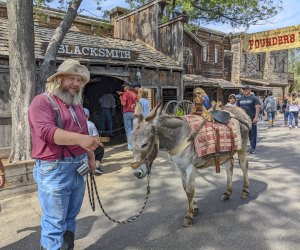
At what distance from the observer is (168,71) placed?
42.3ft

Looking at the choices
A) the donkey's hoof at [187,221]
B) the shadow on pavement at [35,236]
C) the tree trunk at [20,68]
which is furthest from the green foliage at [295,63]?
the shadow on pavement at [35,236]

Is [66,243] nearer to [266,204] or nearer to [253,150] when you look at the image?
[266,204]

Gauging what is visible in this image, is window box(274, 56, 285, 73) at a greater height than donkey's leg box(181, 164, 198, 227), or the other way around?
window box(274, 56, 285, 73)

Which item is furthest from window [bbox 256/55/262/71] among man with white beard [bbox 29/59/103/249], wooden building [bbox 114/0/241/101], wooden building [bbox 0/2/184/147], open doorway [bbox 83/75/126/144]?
man with white beard [bbox 29/59/103/249]

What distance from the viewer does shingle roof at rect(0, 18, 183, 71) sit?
10.1 m

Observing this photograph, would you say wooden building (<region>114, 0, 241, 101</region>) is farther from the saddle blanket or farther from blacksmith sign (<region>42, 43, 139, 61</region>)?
the saddle blanket

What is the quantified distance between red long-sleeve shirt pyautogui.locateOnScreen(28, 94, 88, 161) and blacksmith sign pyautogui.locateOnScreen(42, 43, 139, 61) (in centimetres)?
762

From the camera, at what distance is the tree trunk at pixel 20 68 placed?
5996 millimetres

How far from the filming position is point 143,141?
10.5 ft

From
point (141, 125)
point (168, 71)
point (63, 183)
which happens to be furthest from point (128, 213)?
point (168, 71)

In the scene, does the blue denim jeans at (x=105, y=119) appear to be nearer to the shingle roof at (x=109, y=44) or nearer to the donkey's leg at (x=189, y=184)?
the shingle roof at (x=109, y=44)

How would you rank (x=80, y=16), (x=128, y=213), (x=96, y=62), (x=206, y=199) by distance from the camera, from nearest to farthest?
(x=128, y=213) < (x=206, y=199) < (x=96, y=62) < (x=80, y=16)

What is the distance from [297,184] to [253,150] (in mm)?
3262

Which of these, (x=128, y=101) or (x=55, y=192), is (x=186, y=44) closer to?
(x=128, y=101)
